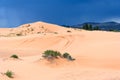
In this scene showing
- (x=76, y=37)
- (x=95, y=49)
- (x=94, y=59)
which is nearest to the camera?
(x=94, y=59)

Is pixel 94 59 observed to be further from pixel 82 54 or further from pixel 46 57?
pixel 46 57

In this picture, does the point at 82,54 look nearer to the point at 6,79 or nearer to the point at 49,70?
the point at 49,70

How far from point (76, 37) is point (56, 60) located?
1384cm

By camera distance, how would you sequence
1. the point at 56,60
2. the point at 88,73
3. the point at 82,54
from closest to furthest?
the point at 88,73, the point at 56,60, the point at 82,54

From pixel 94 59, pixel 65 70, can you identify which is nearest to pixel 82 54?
pixel 94 59

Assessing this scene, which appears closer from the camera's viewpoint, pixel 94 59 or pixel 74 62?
pixel 74 62

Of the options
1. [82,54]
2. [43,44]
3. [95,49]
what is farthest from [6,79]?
[43,44]

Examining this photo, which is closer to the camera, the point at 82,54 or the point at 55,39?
the point at 82,54

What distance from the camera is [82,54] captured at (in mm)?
22234

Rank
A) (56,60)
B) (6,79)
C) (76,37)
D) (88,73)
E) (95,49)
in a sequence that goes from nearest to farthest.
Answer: (6,79), (88,73), (56,60), (95,49), (76,37)

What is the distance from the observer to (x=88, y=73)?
16.4 metres

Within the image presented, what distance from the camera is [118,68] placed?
1897 centimetres

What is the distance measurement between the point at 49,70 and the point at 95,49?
758cm

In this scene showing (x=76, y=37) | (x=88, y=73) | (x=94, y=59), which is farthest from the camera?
(x=76, y=37)
